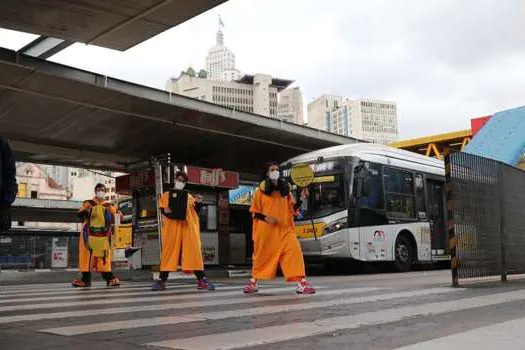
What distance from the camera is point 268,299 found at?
7129 millimetres

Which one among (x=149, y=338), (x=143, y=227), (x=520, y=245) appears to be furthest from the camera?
(x=143, y=227)

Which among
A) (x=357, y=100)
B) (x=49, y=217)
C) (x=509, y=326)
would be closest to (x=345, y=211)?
(x=509, y=326)

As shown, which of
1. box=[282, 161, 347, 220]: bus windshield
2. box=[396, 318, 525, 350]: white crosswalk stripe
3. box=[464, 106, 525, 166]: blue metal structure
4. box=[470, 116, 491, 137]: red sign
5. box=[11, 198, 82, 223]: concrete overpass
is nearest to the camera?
box=[396, 318, 525, 350]: white crosswalk stripe

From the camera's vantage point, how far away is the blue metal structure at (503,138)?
19.8 m

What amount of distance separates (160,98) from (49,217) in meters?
18.5

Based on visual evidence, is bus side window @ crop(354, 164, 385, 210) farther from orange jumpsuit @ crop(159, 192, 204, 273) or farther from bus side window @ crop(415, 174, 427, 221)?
orange jumpsuit @ crop(159, 192, 204, 273)

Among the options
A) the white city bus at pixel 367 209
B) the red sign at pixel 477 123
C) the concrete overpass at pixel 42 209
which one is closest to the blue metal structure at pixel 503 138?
the red sign at pixel 477 123

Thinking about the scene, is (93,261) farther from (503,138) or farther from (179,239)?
(503,138)

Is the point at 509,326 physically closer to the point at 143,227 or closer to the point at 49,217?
the point at 143,227

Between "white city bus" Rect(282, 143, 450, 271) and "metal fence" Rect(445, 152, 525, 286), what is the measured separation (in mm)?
4467

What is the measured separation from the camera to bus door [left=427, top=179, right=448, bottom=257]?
679 inches

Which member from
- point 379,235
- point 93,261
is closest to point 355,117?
point 379,235

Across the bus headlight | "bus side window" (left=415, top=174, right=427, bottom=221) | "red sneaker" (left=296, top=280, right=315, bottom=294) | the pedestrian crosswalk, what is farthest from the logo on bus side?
"red sneaker" (left=296, top=280, right=315, bottom=294)

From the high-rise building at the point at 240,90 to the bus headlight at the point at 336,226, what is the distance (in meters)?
4.43
